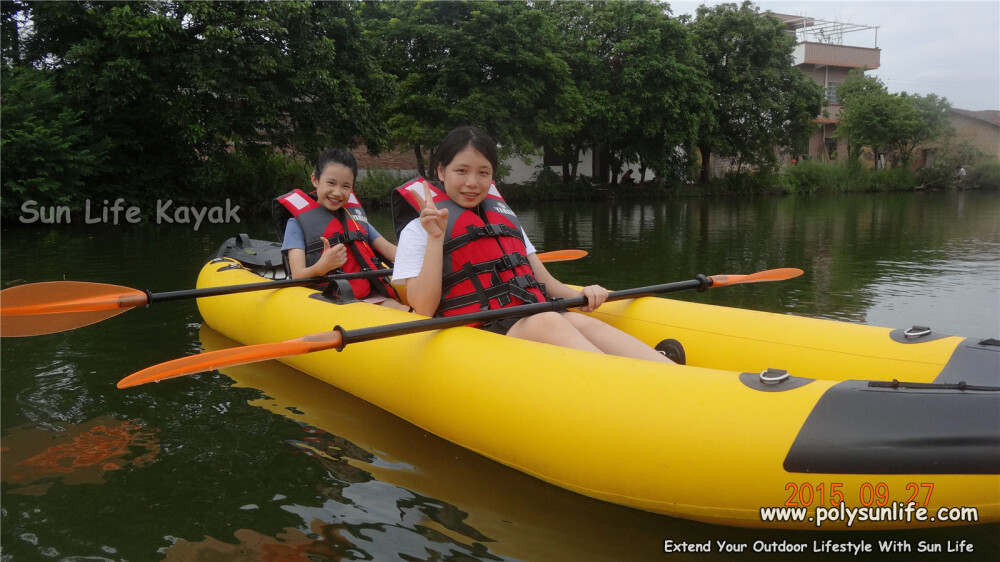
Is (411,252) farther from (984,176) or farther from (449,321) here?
(984,176)

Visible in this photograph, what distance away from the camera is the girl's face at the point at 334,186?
4.24 meters

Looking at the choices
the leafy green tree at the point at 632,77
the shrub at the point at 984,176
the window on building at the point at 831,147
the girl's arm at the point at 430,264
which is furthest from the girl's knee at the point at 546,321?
the window on building at the point at 831,147

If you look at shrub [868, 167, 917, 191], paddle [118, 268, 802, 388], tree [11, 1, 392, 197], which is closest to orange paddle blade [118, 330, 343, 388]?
paddle [118, 268, 802, 388]

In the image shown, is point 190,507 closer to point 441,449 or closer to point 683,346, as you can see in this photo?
point 441,449

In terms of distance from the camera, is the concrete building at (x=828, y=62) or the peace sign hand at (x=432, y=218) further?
the concrete building at (x=828, y=62)

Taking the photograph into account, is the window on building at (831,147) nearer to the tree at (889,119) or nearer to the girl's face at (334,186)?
the tree at (889,119)

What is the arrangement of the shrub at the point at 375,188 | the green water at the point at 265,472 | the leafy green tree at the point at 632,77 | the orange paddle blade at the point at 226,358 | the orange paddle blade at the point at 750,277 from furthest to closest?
the leafy green tree at the point at 632,77 → the shrub at the point at 375,188 → the orange paddle blade at the point at 750,277 → the orange paddle blade at the point at 226,358 → the green water at the point at 265,472

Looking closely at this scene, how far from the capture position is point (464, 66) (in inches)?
730

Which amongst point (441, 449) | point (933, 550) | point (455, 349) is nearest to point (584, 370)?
point (455, 349)

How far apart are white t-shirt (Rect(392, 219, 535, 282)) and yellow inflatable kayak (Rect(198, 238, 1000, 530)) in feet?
0.88

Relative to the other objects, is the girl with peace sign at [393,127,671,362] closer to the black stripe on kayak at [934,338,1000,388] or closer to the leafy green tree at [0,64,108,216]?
the black stripe on kayak at [934,338,1000,388]

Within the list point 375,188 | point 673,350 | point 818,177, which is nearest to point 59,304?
point 673,350

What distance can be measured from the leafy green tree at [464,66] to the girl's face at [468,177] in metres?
15.3

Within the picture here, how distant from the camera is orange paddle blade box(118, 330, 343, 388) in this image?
2428 mm
